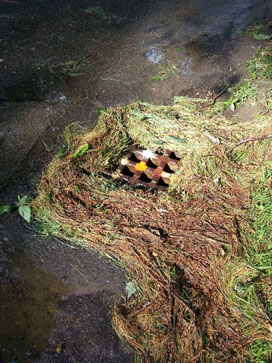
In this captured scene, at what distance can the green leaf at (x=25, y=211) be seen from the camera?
2209 millimetres

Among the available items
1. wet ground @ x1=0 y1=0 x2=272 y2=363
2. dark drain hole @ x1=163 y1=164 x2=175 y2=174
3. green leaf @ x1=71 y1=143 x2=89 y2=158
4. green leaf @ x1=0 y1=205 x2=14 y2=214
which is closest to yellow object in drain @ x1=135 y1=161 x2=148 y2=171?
dark drain hole @ x1=163 y1=164 x2=175 y2=174

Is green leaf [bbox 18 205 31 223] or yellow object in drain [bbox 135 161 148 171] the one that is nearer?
green leaf [bbox 18 205 31 223]

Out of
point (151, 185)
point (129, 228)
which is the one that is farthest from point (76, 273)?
point (151, 185)

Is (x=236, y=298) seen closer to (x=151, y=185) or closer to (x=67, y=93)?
(x=151, y=185)

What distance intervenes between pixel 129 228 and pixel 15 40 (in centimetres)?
254

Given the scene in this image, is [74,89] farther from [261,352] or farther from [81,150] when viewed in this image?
[261,352]

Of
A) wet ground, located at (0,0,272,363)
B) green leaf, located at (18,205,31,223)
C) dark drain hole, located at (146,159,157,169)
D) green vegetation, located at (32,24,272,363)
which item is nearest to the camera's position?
green vegetation, located at (32,24,272,363)

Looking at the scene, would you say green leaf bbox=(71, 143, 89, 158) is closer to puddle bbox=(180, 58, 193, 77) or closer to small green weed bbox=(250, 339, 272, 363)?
puddle bbox=(180, 58, 193, 77)

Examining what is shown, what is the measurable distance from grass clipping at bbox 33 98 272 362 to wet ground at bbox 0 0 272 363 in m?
0.15

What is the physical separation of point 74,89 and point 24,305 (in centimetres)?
191

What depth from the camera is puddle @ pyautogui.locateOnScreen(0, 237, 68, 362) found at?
178cm

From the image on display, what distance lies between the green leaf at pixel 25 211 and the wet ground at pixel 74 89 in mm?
47

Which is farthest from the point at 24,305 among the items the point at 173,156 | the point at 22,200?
the point at 173,156

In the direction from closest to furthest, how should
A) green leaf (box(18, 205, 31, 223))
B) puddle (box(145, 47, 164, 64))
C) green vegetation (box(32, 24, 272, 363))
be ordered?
green vegetation (box(32, 24, 272, 363))
green leaf (box(18, 205, 31, 223))
puddle (box(145, 47, 164, 64))
